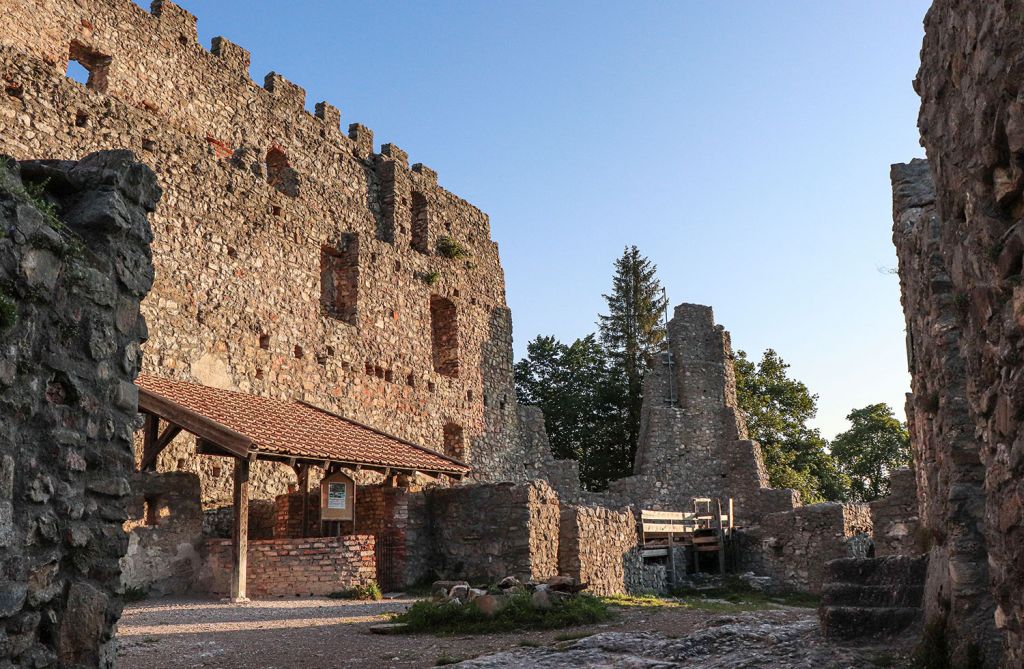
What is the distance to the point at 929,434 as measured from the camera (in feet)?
23.2

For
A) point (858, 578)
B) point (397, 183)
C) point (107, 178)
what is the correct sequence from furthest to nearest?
point (397, 183) → point (858, 578) → point (107, 178)

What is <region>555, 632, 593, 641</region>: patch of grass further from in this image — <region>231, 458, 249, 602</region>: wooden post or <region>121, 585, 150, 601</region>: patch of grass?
<region>121, 585, 150, 601</region>: patch of grass

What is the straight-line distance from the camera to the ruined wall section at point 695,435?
26.4m

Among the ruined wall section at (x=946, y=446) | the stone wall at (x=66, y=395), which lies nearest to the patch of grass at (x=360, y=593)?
the ruined wall section at (x=946, y=446)

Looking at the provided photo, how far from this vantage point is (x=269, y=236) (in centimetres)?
1811

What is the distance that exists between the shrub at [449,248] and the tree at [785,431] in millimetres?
16076

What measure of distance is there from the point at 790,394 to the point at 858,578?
104 ft

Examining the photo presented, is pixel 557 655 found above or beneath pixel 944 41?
beneath

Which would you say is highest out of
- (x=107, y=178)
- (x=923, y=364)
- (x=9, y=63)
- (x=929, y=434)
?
(x=9, y=63)

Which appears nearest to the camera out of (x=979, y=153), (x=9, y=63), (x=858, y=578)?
(x=979, y=153)

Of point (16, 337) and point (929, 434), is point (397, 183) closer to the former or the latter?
point (929, 434)

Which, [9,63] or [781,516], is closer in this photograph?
[9,63]

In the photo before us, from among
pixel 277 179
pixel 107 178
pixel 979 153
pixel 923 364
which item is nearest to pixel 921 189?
pixel 923 364

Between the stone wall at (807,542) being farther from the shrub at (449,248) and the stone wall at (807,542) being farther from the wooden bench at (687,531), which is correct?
the shrub at (449,248)
